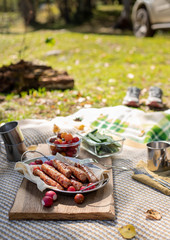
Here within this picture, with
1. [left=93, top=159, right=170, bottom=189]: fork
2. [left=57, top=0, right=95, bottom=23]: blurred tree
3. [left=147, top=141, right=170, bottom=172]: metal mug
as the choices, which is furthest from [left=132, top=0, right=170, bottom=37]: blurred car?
[left=93, top=159, right=170, bottom=189]: fork

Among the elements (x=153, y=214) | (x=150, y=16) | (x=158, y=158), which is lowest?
(x=153, y=214)

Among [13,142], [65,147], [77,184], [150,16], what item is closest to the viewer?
[77,184]

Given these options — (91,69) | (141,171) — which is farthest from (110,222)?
(91,69)

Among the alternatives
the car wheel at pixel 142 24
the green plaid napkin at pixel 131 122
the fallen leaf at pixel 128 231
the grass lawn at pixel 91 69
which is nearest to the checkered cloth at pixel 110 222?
the fallen leaf at pixel 128 231

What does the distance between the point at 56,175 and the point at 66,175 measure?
8cm

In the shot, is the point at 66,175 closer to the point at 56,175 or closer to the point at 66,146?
the point at 56,175

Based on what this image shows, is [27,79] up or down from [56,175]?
up

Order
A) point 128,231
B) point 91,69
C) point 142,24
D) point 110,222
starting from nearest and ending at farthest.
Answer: point 128,231 → point 110,222 → point 91,69 → point 142,24

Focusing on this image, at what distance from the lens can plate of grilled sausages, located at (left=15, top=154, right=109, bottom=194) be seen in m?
2.35

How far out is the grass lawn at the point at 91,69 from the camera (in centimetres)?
499

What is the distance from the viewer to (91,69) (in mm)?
7191

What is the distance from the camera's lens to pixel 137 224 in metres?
2.15

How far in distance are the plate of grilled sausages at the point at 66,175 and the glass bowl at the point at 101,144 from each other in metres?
0.36

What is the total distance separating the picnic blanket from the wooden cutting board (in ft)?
4.38
